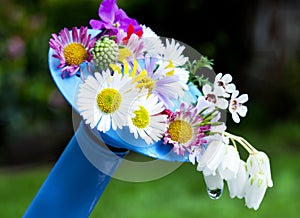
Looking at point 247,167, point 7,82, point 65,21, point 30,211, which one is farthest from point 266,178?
point 65,21

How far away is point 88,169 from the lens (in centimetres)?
109

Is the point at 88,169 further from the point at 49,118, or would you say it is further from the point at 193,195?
the point at 49,118

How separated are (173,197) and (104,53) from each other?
275 cm

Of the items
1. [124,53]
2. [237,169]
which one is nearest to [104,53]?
[124,53]

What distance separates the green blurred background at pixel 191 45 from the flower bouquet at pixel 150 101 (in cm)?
259

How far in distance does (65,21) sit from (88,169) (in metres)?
4.02

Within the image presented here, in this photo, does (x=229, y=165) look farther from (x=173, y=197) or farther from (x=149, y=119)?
(x=173, y=197)

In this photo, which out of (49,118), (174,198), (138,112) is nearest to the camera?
(138,112)

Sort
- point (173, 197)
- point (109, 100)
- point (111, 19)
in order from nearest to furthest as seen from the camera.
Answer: point (109, 100)
point (111, 19)
point (173, 197)

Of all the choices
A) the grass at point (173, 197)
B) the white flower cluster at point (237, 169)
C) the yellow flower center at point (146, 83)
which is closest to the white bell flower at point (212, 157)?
the white flower cluster at point (237, 169)

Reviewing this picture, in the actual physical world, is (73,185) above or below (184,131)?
below

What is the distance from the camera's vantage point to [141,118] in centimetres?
94

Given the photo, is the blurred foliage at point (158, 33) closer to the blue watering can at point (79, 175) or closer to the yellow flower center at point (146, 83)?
the blue watering can at point (79, 175)

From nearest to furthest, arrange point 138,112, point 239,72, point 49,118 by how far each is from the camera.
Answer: point 138,112 < point 49,118 < point 239,72
